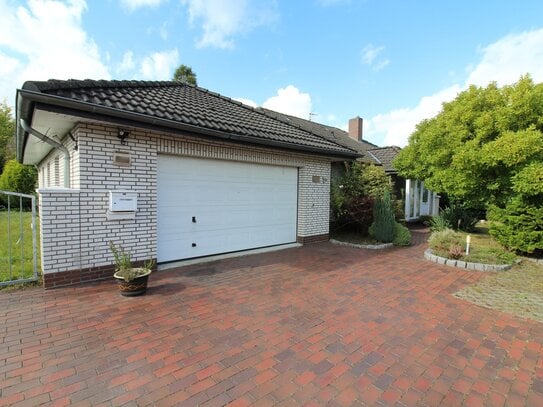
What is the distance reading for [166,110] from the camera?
5.41 meters

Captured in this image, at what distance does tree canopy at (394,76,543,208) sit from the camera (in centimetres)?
661

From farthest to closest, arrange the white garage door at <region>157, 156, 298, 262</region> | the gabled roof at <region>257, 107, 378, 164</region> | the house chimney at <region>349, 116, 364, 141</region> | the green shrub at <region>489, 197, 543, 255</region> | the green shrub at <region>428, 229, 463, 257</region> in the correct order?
the house chimney at <region>349, 116, 364, 141</region> < the gabled roof at <region>257, 107, 378, 164</region> < the green shrub at <region>428, 229, 463, 257</region> < the green shrub at <region>489, 197, 543, 255</region> < the white garage door at <region>157, 156, 298, 262</region>

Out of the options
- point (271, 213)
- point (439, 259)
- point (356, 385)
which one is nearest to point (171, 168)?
point (271, 213)

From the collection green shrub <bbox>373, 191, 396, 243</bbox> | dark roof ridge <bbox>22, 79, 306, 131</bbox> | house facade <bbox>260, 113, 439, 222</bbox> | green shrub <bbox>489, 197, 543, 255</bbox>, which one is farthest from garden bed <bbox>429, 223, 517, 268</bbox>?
dark roof ridge <bbox>22, 79, 306, 131</bbox>

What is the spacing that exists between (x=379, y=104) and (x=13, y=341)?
1414cm

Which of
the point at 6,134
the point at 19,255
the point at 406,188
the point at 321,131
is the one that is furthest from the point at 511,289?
the point at 6,134

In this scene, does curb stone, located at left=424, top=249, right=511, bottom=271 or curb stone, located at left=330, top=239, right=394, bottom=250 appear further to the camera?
curb stone, located at left=330, top=239, right=394, bottom=250

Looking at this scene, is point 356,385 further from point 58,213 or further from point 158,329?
point 58,213

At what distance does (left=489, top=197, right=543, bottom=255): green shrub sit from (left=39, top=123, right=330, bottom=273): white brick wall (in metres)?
7.90

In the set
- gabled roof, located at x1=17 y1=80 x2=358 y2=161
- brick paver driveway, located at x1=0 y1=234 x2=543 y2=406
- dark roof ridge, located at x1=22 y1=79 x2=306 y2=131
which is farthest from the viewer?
gabled roof, located at x1=17 y1=80 x2=358 y2=161

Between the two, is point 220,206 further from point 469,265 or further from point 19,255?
point 469,265

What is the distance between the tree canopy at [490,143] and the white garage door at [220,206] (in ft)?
16.5

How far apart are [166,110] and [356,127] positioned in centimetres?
1774

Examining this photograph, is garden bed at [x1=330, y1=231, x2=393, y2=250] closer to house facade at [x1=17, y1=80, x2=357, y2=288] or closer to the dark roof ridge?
house facade at [x1=17, y1=80, x2=357, y2=288]
